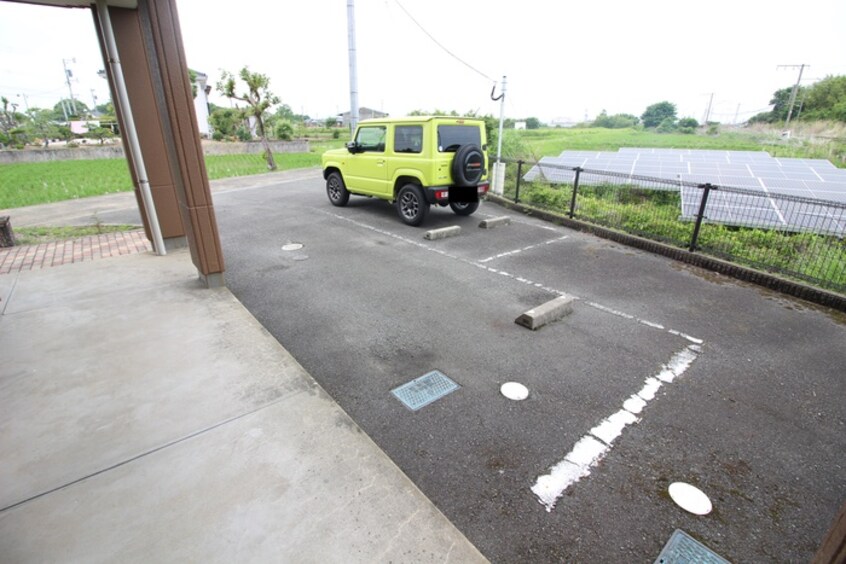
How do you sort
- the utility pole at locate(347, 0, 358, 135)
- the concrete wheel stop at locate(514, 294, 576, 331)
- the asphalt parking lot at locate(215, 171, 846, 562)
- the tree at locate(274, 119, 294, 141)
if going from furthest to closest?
1. the tree at locate(274, 119, 294, 141)
2. the utility pole at locate(347, 0, 358, 135)
3. the concrete wheel stop at locate(514, 294, 576, 331)
4. the asphalt parking lot at locate(215, 171, 846, 562)

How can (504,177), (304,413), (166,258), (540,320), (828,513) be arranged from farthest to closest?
(504,177), (166,258), (540,320), (304,413), (828,513)

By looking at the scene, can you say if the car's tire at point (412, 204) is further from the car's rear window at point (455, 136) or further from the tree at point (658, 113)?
the tree at point (658, 113)

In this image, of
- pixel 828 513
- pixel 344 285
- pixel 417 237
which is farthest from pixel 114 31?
pixel 828 513

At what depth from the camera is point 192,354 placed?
341 cm

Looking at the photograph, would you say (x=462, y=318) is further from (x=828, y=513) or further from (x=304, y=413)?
(x=828, y=513)

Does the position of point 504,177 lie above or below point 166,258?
above

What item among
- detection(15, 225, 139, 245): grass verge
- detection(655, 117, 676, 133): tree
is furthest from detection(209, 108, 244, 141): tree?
detection(655, 117, 676, 133): tree

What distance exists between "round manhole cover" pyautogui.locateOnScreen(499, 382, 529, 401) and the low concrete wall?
24660 mm

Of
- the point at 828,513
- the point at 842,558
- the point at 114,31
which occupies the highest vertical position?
the point at 114,31

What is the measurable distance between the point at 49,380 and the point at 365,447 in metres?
2.59

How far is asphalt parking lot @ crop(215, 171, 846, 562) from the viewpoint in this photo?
7.08 ft

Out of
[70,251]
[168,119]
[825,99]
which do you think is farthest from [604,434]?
[825,99]

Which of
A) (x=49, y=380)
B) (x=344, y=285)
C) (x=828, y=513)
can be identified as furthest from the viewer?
(x=344, y=285)

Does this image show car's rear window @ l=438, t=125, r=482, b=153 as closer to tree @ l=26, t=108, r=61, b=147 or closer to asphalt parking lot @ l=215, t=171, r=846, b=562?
asphalt parking lot @ l=215, t=171, r=846, b=562
